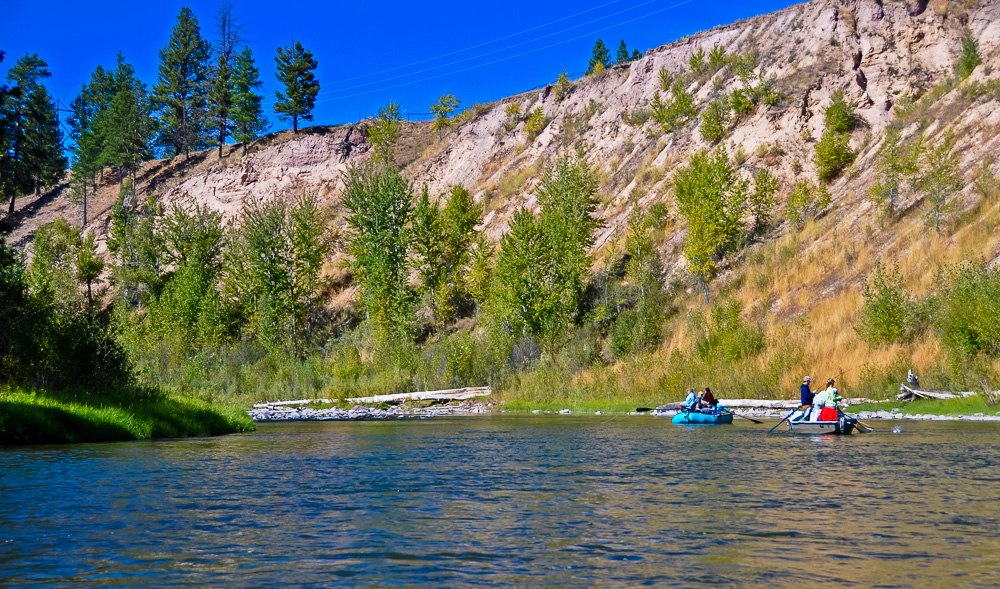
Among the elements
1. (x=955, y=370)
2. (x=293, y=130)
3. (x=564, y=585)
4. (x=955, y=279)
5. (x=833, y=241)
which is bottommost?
(x=564, y=585)

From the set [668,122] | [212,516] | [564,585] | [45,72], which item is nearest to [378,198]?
[668,122]

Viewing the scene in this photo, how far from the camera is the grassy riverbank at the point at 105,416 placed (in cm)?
2455

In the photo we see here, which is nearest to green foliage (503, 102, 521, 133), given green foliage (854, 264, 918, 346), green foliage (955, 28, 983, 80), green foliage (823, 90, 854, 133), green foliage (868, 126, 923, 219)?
green foliage (823, 90, 854, 133)

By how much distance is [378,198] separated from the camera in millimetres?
67812

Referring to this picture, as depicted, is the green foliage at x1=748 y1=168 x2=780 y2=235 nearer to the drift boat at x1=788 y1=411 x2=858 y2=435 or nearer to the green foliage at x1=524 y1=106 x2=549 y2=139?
the drift boat at x1=788 y1=411 x2=858 y2=435

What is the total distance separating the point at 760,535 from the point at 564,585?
12.0 feet

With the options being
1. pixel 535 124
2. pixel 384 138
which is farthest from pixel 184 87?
pixel 535 124

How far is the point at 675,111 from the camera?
7081 cm

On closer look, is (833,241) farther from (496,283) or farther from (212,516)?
(212,516)

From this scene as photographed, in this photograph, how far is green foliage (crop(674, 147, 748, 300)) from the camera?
→ 51.4 m

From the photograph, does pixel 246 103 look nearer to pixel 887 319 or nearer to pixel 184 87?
pixel 184 87

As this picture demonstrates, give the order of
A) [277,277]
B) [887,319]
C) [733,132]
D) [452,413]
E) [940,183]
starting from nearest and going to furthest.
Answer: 1. [887,319]
2. [940,183]
3. [452,413]
4. [733,132]
5. [277,277]

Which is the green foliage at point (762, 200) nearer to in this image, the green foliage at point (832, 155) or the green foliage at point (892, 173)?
the green foliage at point (832, 155)

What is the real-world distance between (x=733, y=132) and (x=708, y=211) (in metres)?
15.4
